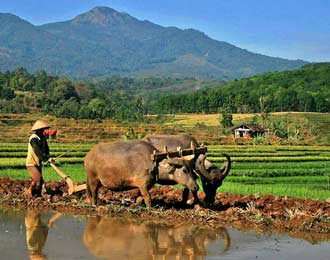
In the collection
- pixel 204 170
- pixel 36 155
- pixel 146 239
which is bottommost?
pixel 146 239

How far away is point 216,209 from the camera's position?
47.1 ft

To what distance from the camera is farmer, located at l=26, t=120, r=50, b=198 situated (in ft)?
48.6

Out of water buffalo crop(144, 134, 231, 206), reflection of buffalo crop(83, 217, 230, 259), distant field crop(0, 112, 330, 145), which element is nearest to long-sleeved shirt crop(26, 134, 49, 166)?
water buffalo crop(144, 134, 231, 206)

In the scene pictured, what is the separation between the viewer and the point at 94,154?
14242 millimetres

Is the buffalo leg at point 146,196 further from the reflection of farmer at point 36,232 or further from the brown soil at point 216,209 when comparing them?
the reflection of farmer at point 36,232

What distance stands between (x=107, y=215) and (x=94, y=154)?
176 cm

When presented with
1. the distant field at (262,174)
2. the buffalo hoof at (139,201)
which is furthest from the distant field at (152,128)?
the buffalo hoof at (139,201)

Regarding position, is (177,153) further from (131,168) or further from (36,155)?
(36,155)

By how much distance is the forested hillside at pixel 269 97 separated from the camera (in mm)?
139875

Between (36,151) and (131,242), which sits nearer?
(131,242)

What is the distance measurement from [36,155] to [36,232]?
394cm

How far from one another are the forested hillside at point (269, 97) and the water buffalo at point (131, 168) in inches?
3924

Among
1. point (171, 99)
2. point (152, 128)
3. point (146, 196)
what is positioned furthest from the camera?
point (171, 99)

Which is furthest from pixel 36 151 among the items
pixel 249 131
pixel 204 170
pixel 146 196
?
pixel 249 131
